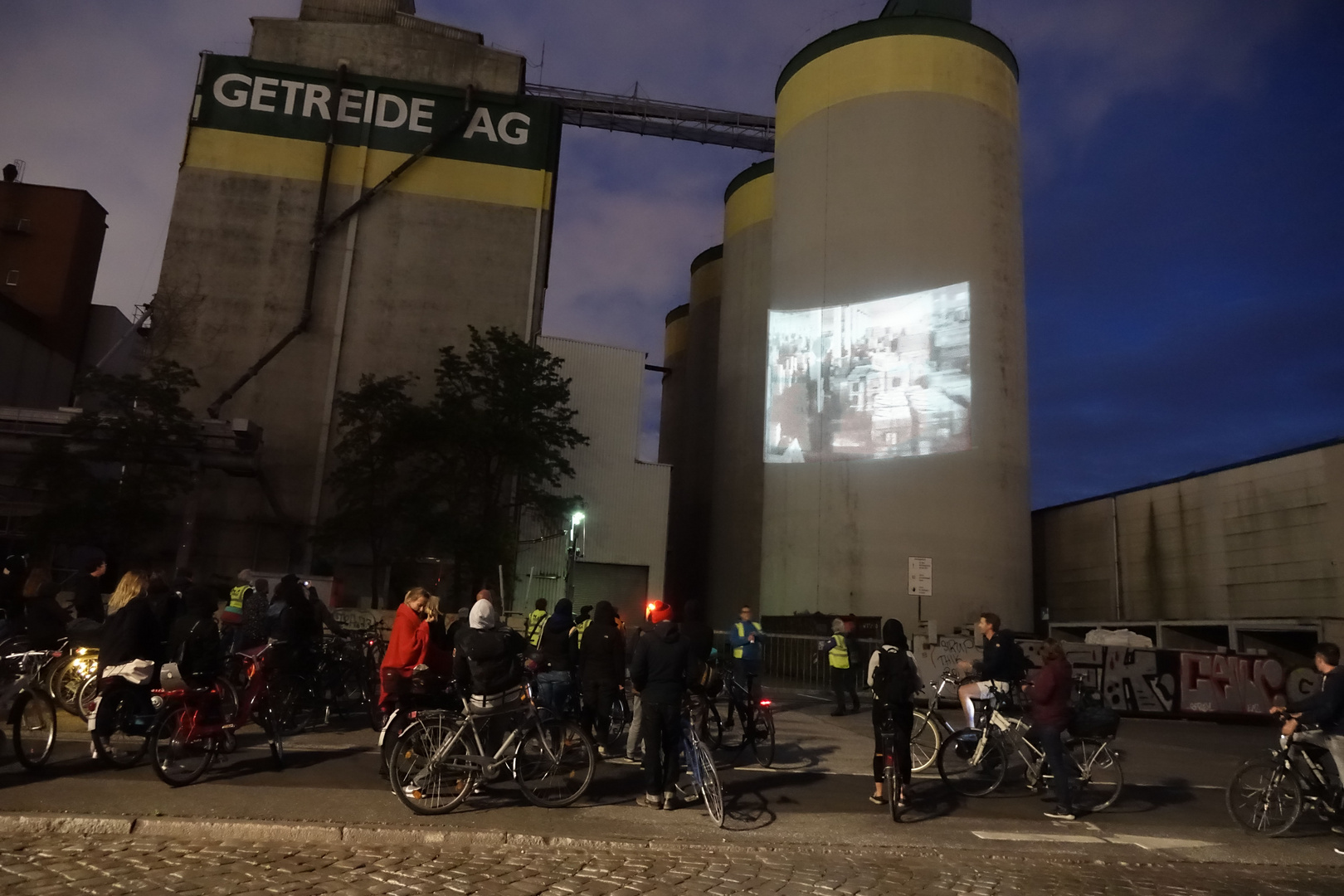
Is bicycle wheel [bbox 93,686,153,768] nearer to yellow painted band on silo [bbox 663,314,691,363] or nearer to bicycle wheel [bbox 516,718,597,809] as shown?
bicycle wheel [bbox 516,718,597,809]

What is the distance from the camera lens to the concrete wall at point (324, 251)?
1398 inches

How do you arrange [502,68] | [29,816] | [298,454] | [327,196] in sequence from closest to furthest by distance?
[29,816] → [298,454] → [327,196] → [502,68]

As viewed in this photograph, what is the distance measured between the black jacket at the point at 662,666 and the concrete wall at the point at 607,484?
27098 mm

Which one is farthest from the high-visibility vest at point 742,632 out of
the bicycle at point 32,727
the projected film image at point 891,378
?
the projected film image at point 891,378

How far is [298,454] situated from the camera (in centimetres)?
3544

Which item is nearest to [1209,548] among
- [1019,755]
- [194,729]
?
[1019,755]

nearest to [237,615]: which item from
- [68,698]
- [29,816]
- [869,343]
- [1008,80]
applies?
[68,698]

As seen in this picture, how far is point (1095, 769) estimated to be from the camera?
9648mm

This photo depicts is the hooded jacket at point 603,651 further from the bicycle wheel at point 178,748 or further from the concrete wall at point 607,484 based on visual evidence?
the concrete wall at point 607,484

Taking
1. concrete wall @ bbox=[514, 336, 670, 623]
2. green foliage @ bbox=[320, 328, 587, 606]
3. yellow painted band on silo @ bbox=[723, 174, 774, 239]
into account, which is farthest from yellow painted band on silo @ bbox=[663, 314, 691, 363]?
green foliage @ bbox=[320, 328, 587, 606]

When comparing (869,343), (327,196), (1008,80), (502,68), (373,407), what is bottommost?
(373,407)

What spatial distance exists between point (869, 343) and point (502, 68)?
851 inches

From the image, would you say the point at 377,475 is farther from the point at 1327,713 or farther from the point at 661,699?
the point at 1327,713

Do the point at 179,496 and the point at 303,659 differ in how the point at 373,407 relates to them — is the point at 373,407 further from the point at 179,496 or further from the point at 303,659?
the point at 303,659
